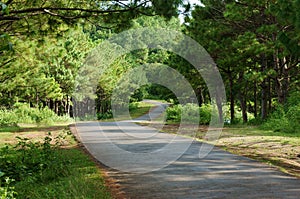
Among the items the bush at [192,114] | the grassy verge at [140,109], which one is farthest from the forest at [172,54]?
the grassy verge at [140,109]

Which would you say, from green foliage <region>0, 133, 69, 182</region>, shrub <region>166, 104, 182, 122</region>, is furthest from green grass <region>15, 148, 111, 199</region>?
shrub <region>166, 104, 182, 122</region>

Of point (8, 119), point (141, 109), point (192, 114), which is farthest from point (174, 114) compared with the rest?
point (141, 109)

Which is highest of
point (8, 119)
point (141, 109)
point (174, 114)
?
point (141, 109)

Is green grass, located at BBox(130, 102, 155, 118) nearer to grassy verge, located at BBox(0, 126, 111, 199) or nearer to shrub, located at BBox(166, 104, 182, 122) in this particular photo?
shrub, located at BBox(166, 104, 182, 122)

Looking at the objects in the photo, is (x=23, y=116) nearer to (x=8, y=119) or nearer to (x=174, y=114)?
(x=8, y=119)

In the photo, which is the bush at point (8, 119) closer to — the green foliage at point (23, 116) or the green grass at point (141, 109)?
the green foliage at point (23, 116)

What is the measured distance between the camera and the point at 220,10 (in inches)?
915

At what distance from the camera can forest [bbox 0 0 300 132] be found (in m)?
8.94

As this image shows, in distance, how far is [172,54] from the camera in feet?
112

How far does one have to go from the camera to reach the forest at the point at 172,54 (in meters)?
8.94

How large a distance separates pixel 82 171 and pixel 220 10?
16.9 metres

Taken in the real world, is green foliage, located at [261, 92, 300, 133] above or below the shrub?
below

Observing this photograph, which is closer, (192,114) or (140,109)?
(192,114)

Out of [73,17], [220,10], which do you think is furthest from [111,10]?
[220,10]
